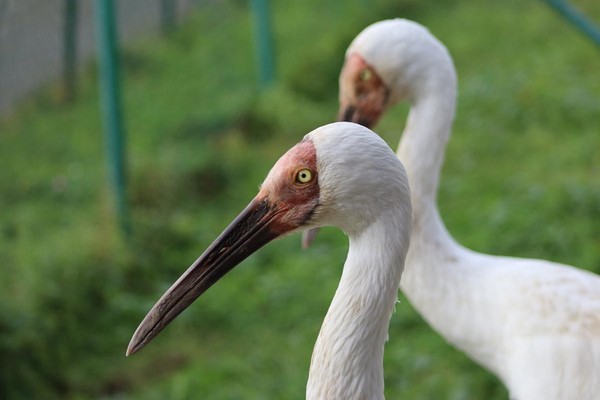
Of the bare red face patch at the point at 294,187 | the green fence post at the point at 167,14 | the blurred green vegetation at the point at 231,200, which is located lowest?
the blurred green vegetation at the point at 231,200

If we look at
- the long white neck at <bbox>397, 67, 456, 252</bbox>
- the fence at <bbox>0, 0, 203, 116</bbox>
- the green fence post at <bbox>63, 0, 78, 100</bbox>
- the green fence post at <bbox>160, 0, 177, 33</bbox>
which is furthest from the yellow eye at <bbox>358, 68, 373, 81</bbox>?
the green fence post at <bbox>160, 0, 177, 33</bbox>

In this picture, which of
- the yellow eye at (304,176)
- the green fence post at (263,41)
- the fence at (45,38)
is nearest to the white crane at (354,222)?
the yellow eye at (304,176)

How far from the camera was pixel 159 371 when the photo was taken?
15.9ft

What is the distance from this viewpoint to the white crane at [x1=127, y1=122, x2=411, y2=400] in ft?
7.78

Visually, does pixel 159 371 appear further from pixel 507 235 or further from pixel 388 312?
pixel 388 312

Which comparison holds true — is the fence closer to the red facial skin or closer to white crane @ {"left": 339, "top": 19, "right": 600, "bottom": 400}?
the red facial skin

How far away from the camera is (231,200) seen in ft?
21.1

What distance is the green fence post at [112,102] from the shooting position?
534 centimetres

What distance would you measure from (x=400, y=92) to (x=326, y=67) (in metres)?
5.09

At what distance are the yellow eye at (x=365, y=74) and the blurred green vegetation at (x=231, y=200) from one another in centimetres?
152

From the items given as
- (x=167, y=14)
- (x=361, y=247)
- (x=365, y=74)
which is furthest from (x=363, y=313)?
(x=167, y=14)

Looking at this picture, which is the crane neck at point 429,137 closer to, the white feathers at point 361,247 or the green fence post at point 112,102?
the white feathers at point 361,247

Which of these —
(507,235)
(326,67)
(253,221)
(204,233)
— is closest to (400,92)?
(253,221)

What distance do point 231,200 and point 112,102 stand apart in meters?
1.26
